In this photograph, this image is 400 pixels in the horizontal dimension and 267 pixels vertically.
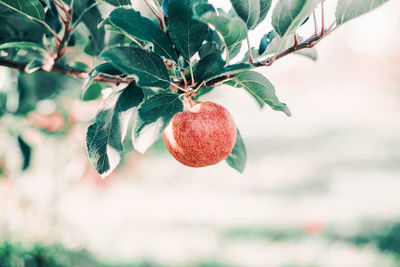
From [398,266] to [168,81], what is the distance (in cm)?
245

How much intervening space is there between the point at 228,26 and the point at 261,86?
0.12 meters

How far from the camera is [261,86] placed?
1.84 feet

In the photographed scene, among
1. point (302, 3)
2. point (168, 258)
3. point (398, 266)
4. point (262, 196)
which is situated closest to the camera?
point (302, 3)

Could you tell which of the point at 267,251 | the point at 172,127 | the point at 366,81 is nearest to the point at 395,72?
the point at 267,251

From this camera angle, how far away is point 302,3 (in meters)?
0.49

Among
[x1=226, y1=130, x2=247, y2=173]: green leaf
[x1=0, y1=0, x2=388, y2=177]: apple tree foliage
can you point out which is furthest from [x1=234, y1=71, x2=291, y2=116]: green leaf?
[x1=226, y1=130, x2=247, y2=173]: green leaf

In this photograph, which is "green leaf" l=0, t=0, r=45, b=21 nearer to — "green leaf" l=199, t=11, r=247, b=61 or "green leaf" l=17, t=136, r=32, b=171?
"green leaf" l=199, t=11, r=247, b=61

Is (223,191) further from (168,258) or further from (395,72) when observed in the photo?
(395,72)

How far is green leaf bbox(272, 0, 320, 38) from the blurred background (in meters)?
0.61

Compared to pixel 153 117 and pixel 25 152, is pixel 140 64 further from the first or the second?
pixel 25 152

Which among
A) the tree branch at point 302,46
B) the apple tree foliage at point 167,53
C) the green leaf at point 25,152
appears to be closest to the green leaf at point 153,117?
the apple tree foliage at point 167,53

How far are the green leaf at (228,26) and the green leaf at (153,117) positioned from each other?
0.41 ft

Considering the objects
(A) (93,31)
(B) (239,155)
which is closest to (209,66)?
(B) (239,155)

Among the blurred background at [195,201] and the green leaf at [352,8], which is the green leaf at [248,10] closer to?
the green leaf at [352,8]
